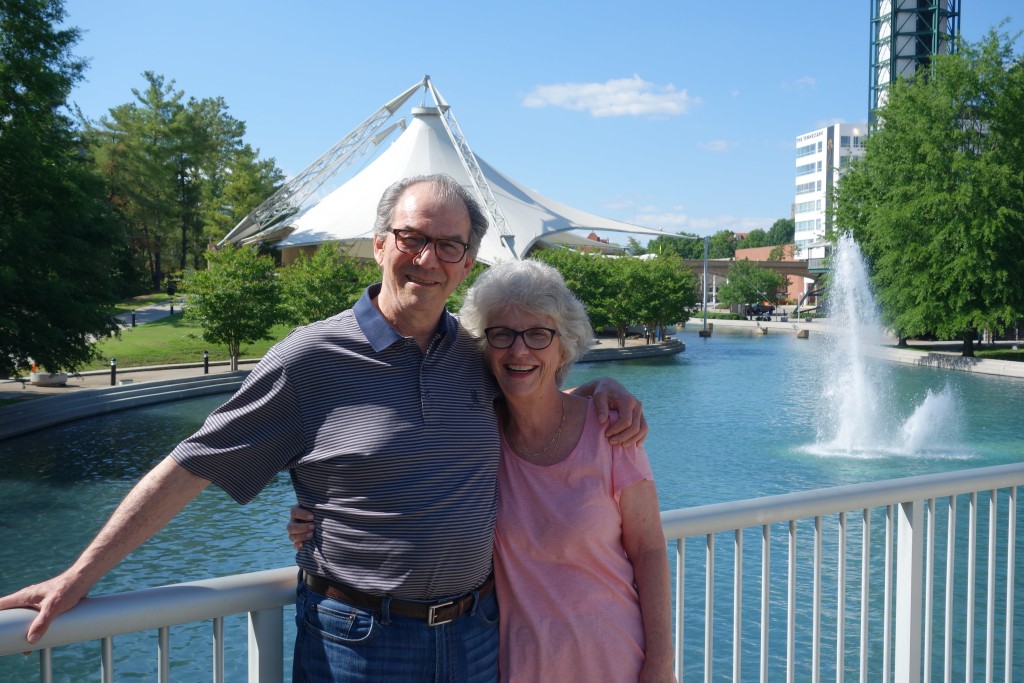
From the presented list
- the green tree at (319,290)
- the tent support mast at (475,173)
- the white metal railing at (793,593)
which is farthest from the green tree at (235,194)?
the white metal railing at (793,593)

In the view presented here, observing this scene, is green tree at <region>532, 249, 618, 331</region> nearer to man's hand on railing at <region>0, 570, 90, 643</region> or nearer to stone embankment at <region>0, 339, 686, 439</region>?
stone embankment at <region>0, 339, 686, 439</region>

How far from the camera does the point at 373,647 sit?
6.08 feet

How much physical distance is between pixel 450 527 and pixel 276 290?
1079 inches

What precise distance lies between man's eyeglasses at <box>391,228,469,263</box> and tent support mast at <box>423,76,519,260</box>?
39.7 meters

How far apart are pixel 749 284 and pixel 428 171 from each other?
3327 centimetres

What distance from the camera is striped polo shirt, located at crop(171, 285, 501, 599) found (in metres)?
1.87

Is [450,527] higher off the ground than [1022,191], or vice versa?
[1022,191]

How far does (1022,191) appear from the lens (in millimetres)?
31422

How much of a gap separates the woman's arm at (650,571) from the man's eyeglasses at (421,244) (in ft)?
2.16

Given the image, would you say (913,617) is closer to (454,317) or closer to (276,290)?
(454,317)

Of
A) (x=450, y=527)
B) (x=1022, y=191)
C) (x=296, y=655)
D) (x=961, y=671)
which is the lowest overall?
(x=961, y=671)

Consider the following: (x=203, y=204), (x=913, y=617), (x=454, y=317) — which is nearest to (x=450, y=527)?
(x=454, y=317)

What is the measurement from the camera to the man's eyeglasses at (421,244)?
2072 millimetres

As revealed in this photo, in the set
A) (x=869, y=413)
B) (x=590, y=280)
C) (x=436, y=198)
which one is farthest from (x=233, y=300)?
(x=436, y=198)
